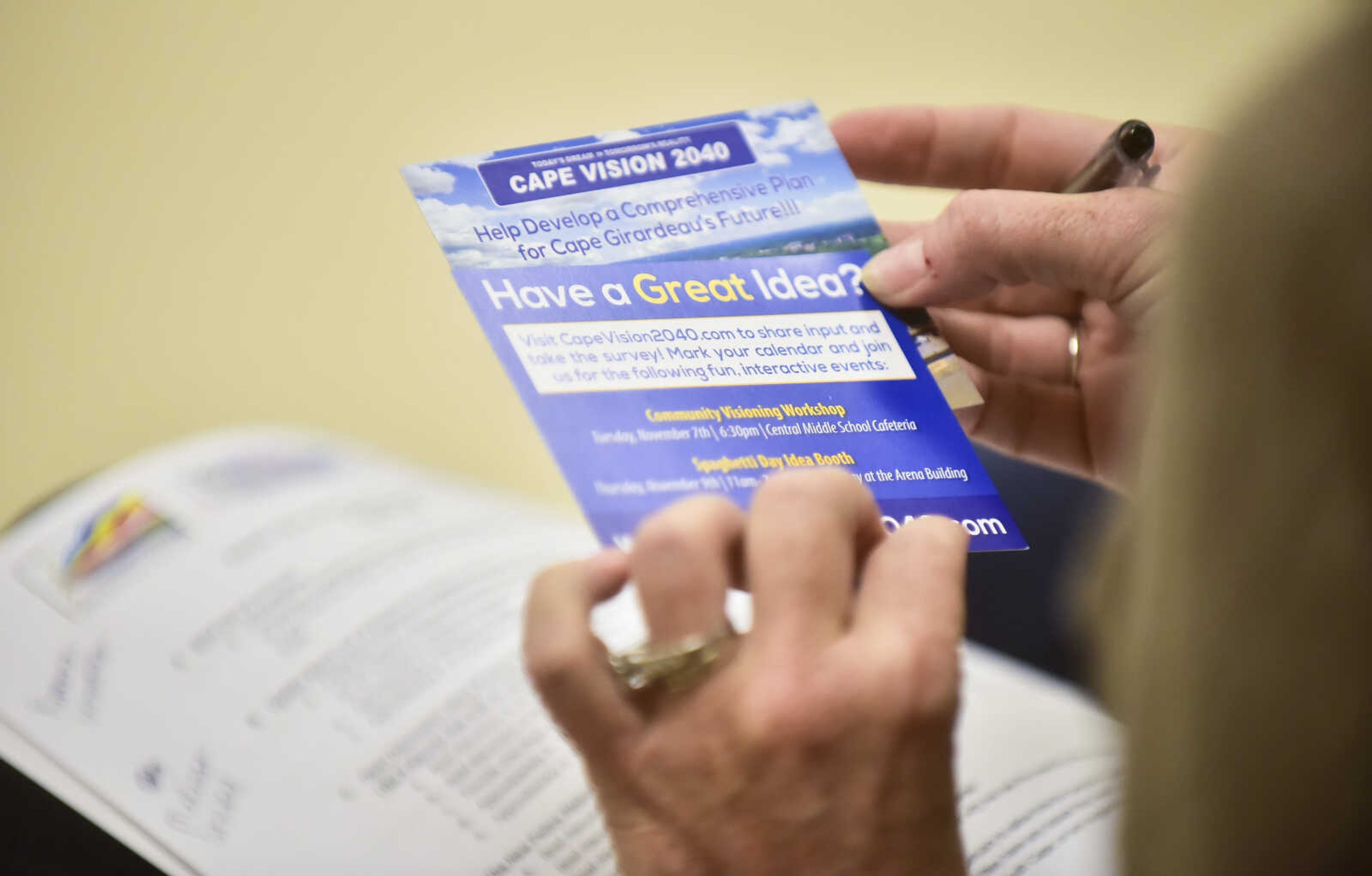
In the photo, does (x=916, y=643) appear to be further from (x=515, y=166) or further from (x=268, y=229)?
(x=268, y=229)

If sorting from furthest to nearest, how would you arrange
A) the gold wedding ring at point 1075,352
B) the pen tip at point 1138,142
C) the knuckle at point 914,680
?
the gold wedding ring at point 1075,352 → the pen tip at point 1138,142 → the knuckle at point 914,680

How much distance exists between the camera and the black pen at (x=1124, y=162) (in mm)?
402

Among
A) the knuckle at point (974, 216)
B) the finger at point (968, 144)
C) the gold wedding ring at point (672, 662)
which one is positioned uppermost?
the finger at point (968, 144)

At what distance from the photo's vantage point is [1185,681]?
0.22 meters

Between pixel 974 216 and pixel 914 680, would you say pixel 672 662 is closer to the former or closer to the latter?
pixel 914 680

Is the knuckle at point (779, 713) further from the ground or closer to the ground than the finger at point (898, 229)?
closer to the ground

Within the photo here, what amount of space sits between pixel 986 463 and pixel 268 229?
543 mm

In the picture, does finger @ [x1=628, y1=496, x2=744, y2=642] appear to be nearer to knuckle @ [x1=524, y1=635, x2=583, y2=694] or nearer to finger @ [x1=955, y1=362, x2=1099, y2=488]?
knuckle @ [x1=524, y1=635, x2=583, y2=694]

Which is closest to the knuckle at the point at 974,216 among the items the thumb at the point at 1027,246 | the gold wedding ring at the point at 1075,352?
the thumb at the point at 1027,246

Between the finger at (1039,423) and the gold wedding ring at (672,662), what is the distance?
8.8 inches

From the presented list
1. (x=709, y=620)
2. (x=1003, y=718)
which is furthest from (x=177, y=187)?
(x=1003, y=718)

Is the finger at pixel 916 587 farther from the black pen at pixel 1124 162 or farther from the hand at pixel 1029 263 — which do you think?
the black pen at pixel 1124 162

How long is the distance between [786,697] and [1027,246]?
0.75 feet

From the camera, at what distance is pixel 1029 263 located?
16.4 inches
